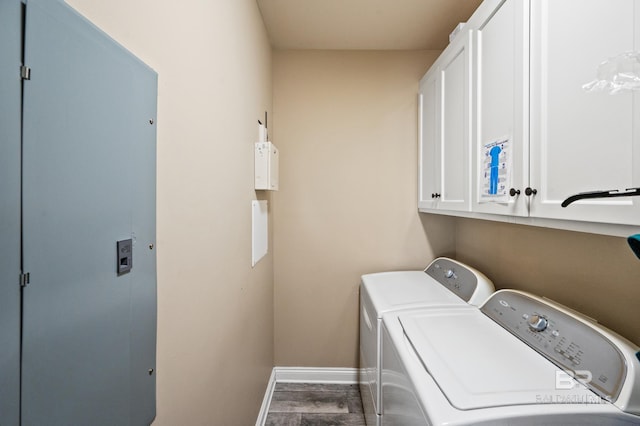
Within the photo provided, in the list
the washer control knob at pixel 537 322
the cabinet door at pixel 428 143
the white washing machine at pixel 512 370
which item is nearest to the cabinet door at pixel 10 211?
the white washing machine at pixel 512 370

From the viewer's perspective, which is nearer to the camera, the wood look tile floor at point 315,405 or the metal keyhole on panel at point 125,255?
the metal keyhole on panel at point 125,255

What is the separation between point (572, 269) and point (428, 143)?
1151 millimetres

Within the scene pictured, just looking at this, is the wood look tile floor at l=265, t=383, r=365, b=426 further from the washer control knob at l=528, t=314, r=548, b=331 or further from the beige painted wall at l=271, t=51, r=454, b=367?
the washer control knob at l=528, t=314, r=548, b=331

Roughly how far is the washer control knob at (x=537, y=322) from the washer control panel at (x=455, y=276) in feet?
1.45

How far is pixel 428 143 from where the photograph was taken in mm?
2094

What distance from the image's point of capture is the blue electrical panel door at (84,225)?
16.2 inches

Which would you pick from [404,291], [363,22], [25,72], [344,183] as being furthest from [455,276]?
[25,72]

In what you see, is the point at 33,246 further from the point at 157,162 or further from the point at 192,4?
the point at 192,4

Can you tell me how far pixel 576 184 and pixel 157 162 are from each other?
118 cm

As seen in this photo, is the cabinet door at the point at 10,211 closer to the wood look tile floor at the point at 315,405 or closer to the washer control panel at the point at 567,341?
the washer control panel at the point at 567,341

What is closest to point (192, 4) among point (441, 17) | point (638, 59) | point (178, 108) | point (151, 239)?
point (178, 108)

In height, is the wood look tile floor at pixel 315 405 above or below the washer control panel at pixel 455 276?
below

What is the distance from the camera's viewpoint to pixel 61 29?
0.45m

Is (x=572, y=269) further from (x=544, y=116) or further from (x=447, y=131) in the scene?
(x=447, y=131)
